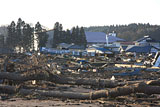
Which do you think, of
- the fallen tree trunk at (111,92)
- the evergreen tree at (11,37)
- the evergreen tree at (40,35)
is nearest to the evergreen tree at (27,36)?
the evergreen tree at (40,35)

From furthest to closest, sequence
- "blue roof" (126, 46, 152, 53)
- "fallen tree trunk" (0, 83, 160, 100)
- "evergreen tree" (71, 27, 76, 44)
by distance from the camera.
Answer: "evergreen tree" (71, 27, 76, 44)
"blue roof" (126, 46, 152, 53)
"fallen tree trunk" (0, 83, 160, 100)

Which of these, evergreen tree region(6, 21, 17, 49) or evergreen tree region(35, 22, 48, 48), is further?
evergreen tree region(35, 22, 48, 48)

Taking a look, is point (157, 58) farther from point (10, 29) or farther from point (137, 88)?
point (10, 29)

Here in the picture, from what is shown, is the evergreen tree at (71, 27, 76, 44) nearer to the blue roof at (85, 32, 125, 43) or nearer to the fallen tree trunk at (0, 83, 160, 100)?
the blue roof at (85, 32, 125, 43)

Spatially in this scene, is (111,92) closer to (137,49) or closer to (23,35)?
(137,49)

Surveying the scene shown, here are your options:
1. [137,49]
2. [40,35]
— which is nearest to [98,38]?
[40,35]

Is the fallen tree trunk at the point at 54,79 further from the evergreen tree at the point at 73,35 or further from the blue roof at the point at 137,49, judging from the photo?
the evergreen tree at the point at 73,35

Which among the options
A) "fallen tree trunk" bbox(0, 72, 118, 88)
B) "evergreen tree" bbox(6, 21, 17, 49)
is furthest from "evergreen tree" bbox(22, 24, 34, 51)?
"fallen tree trunk" bbox(0, 72, 118, 88)

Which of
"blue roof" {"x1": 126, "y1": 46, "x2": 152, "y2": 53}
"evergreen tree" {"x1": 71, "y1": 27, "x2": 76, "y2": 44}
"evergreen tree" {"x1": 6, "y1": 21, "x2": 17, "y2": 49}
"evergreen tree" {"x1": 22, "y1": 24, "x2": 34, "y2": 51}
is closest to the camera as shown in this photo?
"blue roof" {"x1": 126, "y1": 46, "x2": 152, "y2": 53}

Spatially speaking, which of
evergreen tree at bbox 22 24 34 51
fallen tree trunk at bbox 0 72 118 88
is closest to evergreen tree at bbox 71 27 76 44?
evergreen tree at bbox 22 24 34 51

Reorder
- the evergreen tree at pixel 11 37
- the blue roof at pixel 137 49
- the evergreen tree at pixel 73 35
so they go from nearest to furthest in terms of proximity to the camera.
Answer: the blue roof at pixel 137 49, the evergreen tree at pixel 11 37, the evergreen tree at pixel 73 35

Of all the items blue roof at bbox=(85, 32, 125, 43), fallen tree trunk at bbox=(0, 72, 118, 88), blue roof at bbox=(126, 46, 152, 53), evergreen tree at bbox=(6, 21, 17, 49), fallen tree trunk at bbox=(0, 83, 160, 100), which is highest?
blue roof at bbox=(85, 32, 125, 43)

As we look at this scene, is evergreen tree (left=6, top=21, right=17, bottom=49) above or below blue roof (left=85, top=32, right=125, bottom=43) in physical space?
below

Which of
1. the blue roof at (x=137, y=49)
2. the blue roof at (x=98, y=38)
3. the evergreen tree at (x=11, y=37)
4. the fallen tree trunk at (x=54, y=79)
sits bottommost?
the fallen tree trunk at (x=54, y=79)
